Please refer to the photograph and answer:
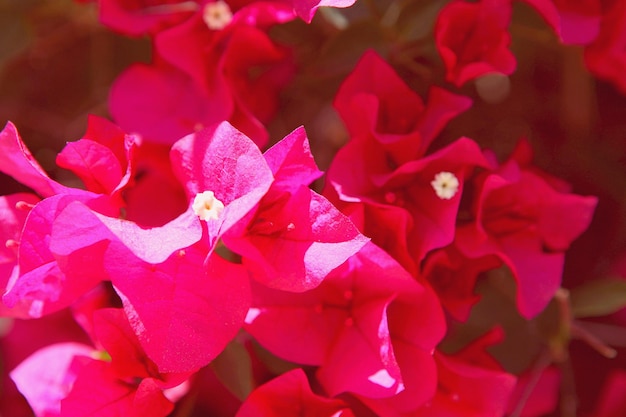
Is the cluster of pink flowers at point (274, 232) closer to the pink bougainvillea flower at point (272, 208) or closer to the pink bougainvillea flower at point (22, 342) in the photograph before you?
the pink bougainvillea flower at point (272, 208)

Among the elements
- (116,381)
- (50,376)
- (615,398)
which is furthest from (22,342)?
(615,398)

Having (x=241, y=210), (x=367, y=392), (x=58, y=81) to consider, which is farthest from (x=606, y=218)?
(x=58, y=81)

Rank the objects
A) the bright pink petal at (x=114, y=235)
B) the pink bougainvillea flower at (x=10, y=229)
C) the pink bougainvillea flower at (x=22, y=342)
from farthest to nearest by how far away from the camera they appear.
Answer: the pink bougainvillea flower at (x=22, y=342) → the pink bougainvillea flower at (x=10, y=229) → the bright pink petal at (x=114, y=235)

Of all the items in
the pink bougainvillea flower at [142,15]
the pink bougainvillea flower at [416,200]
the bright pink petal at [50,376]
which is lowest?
the bright pink petal at [50,376]

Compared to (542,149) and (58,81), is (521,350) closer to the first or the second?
(542,149)

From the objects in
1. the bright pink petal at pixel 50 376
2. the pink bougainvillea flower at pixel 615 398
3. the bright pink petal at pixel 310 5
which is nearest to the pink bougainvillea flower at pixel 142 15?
the bright pink petal at pixel 310 5

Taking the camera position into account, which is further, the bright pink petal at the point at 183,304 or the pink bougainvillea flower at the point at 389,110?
the pink bougainvillea flower at the point at 389,110

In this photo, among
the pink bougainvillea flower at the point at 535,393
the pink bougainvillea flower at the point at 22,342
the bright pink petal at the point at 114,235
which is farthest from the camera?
the pink bougainvillea flower at the point at 22,342
